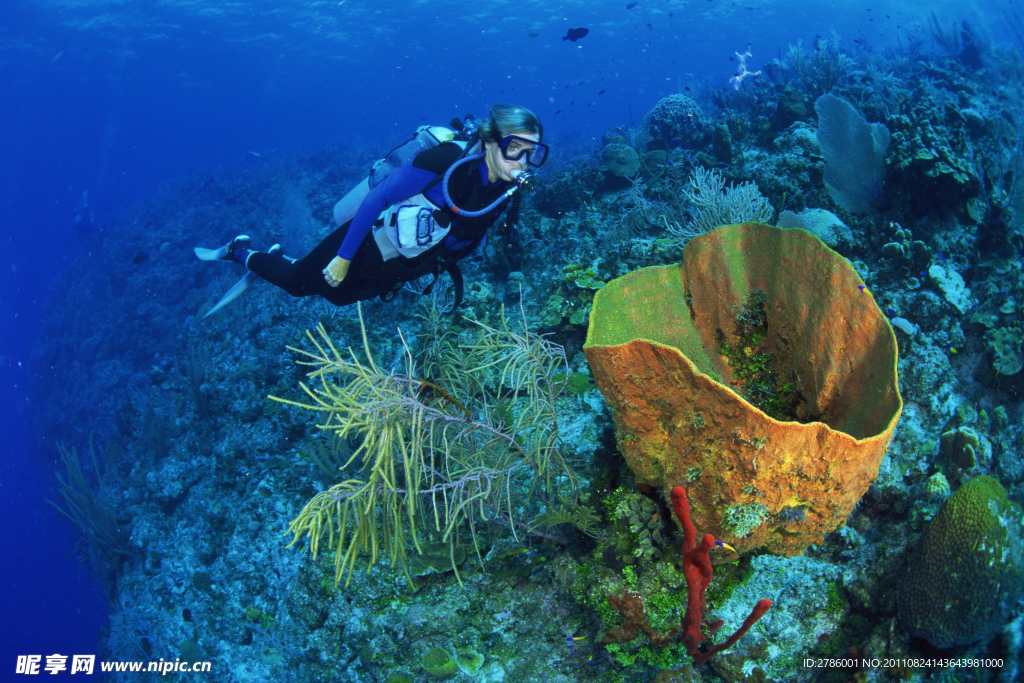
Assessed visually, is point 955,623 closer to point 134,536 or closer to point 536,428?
point 536,428

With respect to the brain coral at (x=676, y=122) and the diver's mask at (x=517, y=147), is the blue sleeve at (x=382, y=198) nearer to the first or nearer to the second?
the diver's mask at (x=517, y=147)

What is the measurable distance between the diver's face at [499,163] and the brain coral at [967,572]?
360 cm

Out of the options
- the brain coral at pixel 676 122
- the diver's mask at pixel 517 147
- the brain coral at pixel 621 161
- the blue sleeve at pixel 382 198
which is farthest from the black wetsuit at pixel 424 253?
the brain coral at pixel 676 122

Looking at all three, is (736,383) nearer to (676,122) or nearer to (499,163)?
(499,163)

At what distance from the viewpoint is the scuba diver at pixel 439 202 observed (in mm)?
3680

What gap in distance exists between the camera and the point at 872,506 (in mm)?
2547

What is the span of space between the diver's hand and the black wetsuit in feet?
0.23

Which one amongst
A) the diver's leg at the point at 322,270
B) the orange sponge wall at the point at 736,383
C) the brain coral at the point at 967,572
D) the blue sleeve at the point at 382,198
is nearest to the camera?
the orange sponge wall at the point at 736,383

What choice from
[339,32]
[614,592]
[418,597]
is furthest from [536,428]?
[339,32]

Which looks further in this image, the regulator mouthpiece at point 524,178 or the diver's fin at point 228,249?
the diver's fin at point 228,249

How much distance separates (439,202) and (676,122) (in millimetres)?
9056

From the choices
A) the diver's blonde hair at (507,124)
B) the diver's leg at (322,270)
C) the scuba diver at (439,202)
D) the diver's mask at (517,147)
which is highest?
the diver's blonde hair at (507,124)

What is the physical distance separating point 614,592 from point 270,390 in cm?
561

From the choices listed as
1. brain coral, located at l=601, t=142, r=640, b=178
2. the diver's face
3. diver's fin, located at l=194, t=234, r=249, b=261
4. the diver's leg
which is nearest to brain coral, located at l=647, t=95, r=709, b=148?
brain coral, located at l=601, t=142, r=640, b=178
